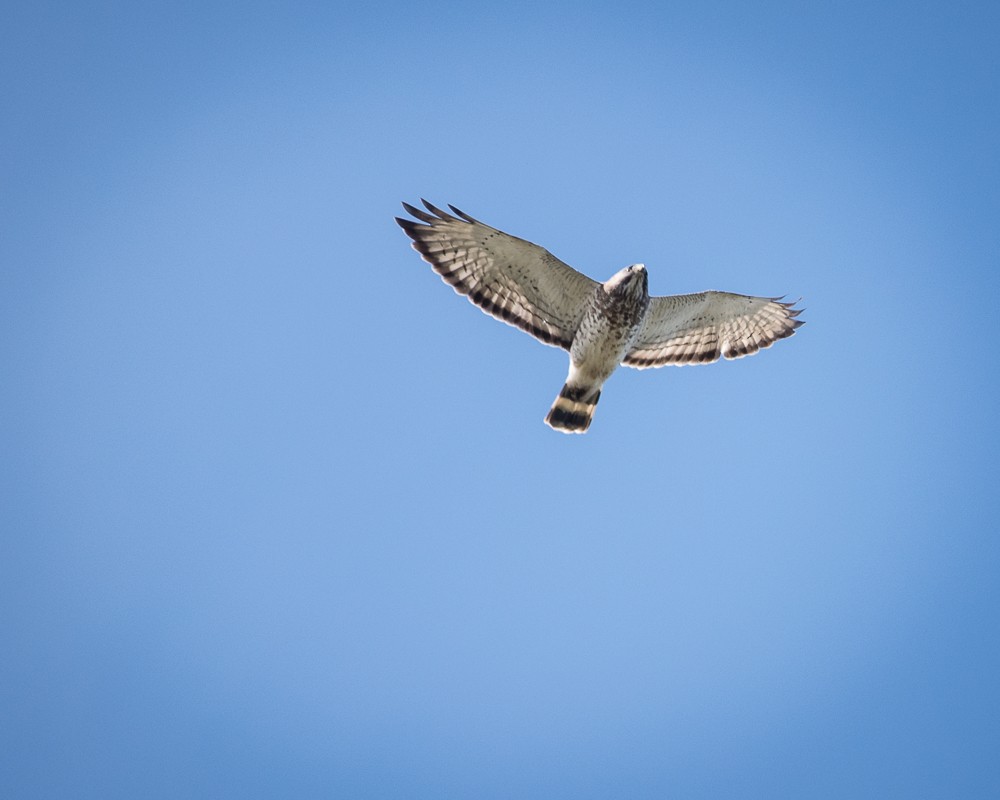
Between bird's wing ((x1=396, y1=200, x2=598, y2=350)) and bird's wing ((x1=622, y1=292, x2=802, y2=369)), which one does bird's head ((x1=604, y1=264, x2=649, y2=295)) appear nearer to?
bird's wing ((x1=396, y1=200, x2=598, y2=350))

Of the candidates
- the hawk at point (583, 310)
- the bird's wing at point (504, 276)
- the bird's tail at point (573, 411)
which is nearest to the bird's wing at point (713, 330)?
the hawk at point (583, 310)

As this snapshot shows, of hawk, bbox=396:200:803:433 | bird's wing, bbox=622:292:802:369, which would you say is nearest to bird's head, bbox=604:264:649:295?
hawk, bbox=396:200:803:433

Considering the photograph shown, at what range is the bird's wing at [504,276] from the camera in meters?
9.55

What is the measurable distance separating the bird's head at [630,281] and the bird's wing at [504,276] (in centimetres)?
36

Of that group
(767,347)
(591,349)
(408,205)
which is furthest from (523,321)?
(767,347)

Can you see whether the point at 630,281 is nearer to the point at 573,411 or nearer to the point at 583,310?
the point at 583,310

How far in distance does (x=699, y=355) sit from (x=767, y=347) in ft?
2.26

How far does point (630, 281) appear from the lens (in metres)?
9.23

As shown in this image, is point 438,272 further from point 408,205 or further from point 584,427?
point 584,427

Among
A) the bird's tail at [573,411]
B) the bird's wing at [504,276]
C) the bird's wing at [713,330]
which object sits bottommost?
the bird's tail at [573,411]

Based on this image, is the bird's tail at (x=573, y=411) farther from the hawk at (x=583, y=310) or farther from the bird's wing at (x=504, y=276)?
the bird's wing at (x=504, y=276)

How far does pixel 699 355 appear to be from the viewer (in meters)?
10.5

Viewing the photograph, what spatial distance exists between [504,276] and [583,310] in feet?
2.61

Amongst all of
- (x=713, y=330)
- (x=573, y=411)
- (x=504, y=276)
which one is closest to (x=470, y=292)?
(x=504, y=276)
